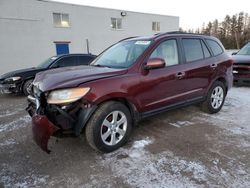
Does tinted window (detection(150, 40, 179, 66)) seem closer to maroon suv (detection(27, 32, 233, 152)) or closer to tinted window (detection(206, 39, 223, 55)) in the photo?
maroon suv (detection(27, 32, 233, 152))

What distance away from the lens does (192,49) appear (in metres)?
4.28

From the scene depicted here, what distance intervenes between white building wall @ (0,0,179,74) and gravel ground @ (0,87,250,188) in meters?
11.0

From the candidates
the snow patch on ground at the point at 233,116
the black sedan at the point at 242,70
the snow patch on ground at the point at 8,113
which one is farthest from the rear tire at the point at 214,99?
the snow patch on ground at the point at 8,113

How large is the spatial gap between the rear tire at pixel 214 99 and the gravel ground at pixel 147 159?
406mm

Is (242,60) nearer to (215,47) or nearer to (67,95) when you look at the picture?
(215,47)

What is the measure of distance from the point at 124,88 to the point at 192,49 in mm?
1942

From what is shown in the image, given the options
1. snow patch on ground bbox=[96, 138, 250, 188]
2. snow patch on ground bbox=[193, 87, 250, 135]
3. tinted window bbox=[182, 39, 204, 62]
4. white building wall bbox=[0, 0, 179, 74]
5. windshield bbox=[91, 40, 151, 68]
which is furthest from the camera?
white building wall bbox=[0, 0, 179, 74]

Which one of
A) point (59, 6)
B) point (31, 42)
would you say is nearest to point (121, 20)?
point (59, 6)

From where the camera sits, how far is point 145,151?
323cm

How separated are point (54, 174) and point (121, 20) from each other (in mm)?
17202

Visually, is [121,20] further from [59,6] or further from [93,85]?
[93,85]

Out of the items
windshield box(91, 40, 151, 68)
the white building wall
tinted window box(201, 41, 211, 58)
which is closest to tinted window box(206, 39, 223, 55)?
tinted window box(201, 41, 211, 58)

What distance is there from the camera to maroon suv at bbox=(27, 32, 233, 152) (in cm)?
279

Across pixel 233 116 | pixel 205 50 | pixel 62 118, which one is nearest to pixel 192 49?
pixel 205 50
